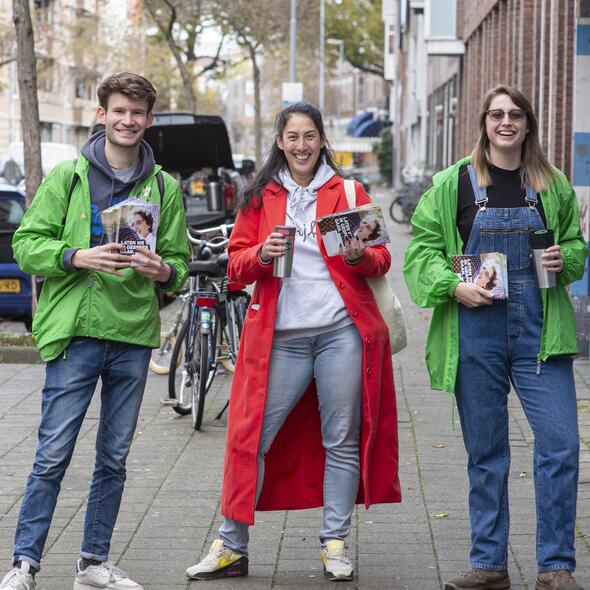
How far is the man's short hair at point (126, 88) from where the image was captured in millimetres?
5082

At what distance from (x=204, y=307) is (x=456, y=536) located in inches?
133

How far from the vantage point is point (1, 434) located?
873cm

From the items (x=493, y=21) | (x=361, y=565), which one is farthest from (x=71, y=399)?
(x=493, y=21)

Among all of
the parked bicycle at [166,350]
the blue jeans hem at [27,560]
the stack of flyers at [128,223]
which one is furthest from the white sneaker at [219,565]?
the parked bicycle at [166,350]

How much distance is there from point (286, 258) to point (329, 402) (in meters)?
0.63

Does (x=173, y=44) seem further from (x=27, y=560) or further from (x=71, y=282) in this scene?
(x=27, y=560)

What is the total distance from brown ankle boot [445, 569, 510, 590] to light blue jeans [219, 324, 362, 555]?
509 millimetres

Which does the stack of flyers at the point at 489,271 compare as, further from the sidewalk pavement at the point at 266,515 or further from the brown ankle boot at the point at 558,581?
the sidewalk pavement at the point at 266,515

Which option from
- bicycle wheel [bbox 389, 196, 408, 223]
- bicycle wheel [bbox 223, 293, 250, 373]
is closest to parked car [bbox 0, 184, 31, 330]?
bicycle wheel [bbox 223, 293, 250, 373]

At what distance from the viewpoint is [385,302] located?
5.51m

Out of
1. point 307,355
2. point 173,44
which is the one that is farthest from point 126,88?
point 173,44

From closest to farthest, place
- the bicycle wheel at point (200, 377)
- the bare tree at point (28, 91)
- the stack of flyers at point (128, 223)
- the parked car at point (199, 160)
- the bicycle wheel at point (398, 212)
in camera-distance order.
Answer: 1. the stack of flyers at point (128, 223)
2. the bicycle wheel at point (200, 377)
3. the bare tree at point (28, 91)
4. the parked car at point (199, 160)
5. the bicycle wheel at point (398, 212)

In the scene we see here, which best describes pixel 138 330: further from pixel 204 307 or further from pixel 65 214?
pixel 204 307

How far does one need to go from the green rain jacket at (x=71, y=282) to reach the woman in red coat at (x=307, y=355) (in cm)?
48
